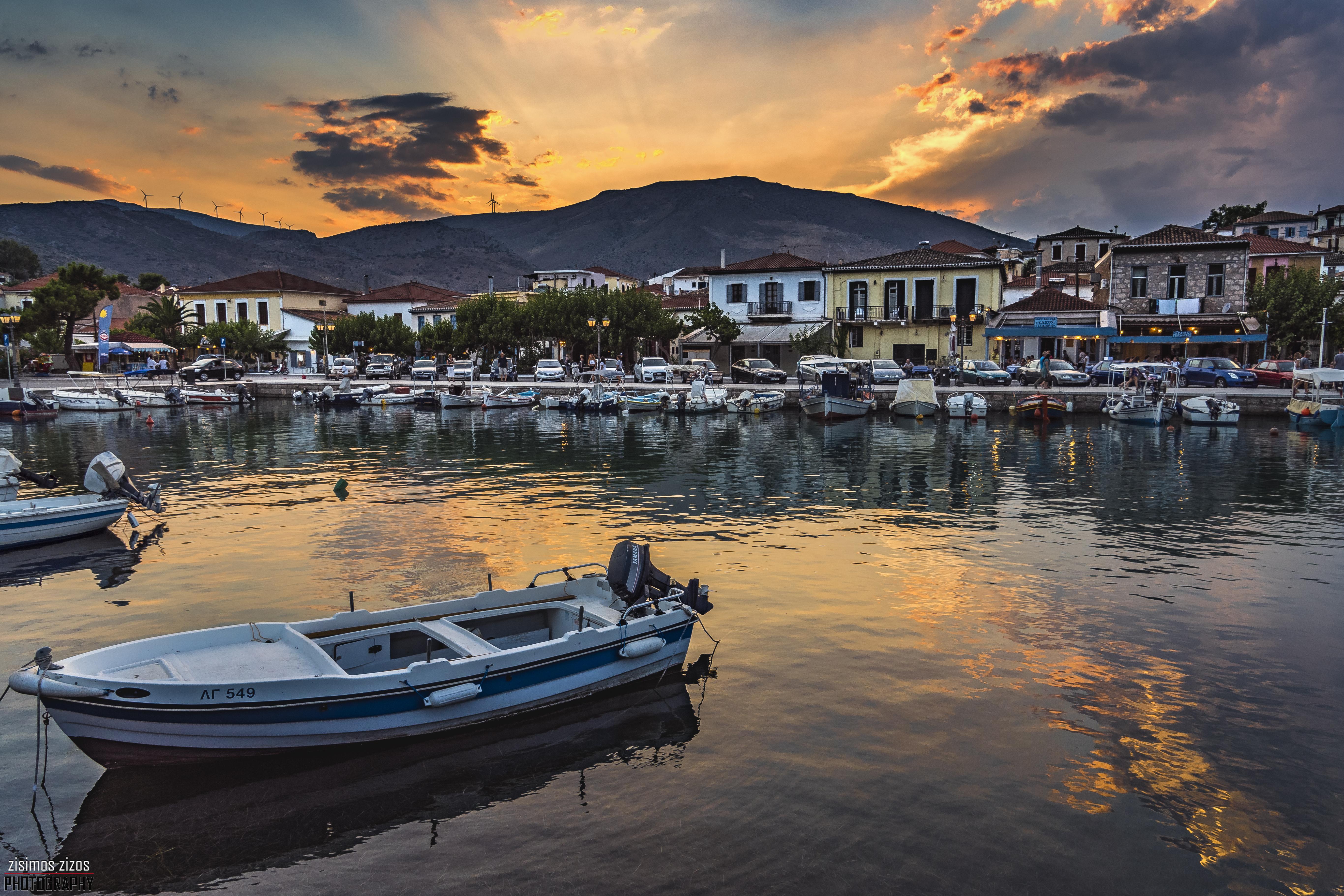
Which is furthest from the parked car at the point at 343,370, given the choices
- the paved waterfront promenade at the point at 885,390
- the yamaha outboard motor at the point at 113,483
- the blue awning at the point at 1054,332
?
the blue awning at the point at 1054,332

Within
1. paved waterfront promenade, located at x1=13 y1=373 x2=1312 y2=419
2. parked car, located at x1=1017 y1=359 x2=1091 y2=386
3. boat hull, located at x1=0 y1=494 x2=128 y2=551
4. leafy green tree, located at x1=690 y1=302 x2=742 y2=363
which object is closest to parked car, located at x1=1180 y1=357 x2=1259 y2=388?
paved waterfront promenade, located at x1=13 y1=373 x2=1312 y2=419

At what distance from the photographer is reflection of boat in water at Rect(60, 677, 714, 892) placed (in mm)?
7625

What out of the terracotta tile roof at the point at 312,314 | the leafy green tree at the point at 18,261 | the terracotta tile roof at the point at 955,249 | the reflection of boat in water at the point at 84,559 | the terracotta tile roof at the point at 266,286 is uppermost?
the leafy green tree at the point at 18,261

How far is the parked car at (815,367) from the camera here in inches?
2143

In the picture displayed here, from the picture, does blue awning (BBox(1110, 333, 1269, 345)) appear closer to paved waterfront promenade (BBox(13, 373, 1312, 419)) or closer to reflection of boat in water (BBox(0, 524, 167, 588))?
paved waterfront promenade (BBox(13, 373, 1312, 419))

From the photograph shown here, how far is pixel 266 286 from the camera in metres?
84.1

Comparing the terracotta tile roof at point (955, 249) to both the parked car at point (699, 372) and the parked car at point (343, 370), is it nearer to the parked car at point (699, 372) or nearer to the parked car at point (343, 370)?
the parked car at point (699, 372)

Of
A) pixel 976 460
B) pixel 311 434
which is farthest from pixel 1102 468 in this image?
pixel 311 434

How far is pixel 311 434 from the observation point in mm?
42938

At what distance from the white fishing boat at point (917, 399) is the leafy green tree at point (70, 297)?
2514 inches

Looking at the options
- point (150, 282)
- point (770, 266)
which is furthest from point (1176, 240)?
point (150, 282)

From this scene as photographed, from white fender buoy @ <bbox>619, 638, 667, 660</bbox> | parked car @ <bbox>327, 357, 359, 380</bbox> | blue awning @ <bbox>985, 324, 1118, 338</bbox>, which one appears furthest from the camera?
parked car @ <bbox>327, 357, 359, 380</bbox>

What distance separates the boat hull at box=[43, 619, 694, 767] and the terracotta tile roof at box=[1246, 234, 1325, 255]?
7490 centimetres

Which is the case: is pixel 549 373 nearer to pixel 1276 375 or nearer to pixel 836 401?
pixel 836 401
